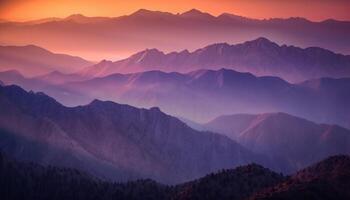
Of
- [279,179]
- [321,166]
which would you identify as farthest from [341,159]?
[279,179]

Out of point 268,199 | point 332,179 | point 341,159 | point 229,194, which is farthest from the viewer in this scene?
point 229,194

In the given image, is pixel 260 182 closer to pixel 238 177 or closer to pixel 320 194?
pixel 238 177

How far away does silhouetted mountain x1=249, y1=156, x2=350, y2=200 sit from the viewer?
155500mm

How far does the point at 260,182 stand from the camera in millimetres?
196375

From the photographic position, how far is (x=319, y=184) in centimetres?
16075

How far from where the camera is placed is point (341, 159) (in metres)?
180

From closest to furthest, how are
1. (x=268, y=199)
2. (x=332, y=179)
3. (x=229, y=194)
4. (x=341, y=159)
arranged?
(x=268, y=199)
(x=332, y=179)
(x=341, y=159)
(x=229, y=194)

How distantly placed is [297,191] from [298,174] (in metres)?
26.9

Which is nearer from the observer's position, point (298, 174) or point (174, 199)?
point (298, 174)

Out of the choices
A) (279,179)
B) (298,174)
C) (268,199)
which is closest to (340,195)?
(268,199)

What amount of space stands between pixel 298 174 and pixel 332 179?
55.2ft

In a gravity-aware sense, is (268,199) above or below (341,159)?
below

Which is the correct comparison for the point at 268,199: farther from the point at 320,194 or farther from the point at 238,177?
the point at 238,177

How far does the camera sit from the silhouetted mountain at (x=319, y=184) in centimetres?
15550
